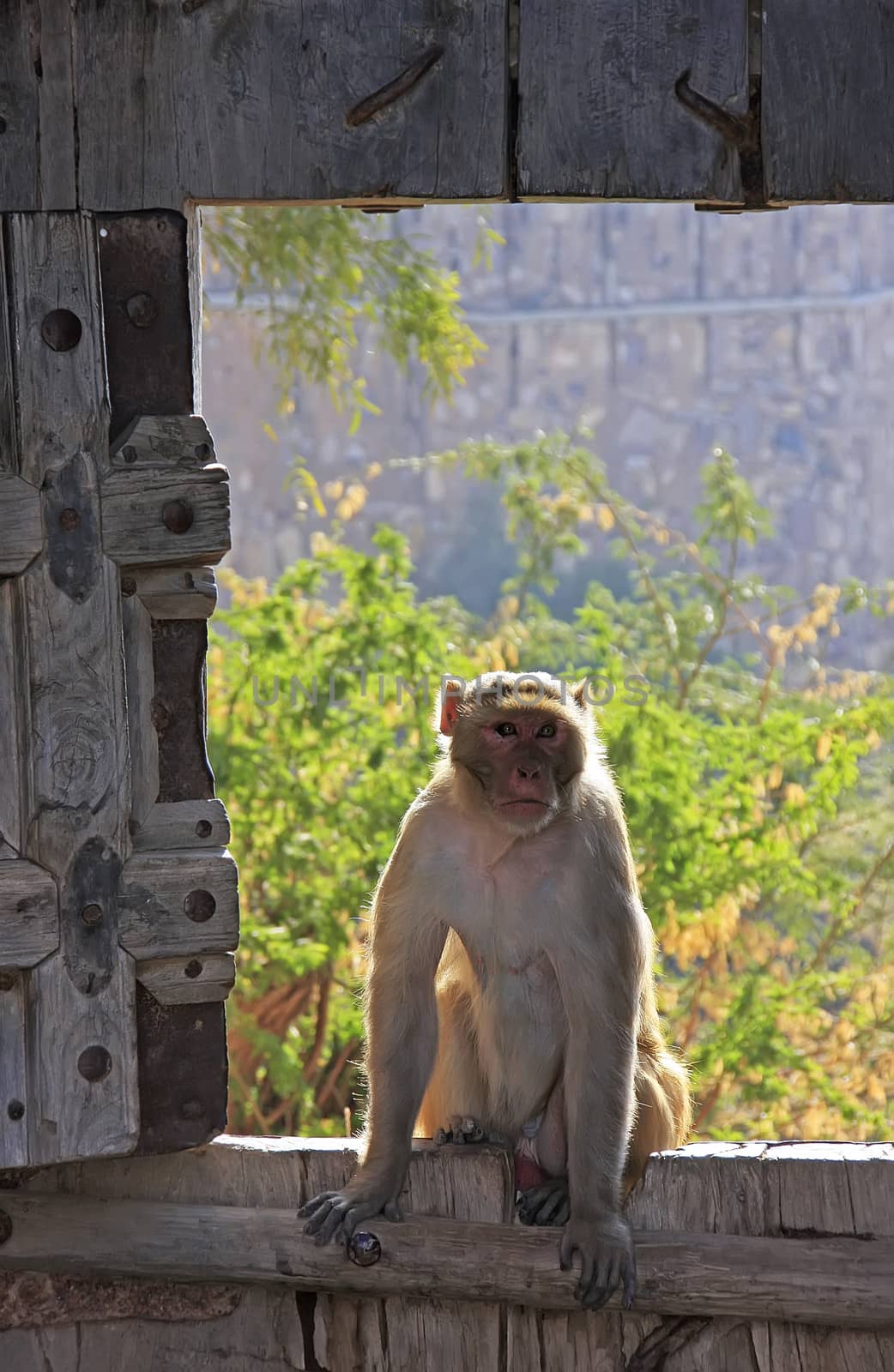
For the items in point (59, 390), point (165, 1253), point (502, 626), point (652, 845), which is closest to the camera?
point (59, 390)

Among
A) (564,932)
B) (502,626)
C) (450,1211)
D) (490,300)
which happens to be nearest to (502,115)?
(564,932)

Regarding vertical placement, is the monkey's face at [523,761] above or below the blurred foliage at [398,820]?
above

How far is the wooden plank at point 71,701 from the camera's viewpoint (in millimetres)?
2449

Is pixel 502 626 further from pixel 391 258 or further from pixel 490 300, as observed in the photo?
pixel 490 300

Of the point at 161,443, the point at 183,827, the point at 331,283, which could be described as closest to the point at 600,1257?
the point at 183,827

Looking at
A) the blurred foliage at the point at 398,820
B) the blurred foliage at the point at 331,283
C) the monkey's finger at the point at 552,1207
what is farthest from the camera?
the blurred foliage at the point at 331,283

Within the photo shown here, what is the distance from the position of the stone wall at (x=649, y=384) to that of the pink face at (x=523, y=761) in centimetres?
1088

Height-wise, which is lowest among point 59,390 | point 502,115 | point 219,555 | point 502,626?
point 502,626

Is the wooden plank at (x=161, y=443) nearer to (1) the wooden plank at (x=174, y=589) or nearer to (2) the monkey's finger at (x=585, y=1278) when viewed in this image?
(1) the wooden plank at (x=174, y=589)

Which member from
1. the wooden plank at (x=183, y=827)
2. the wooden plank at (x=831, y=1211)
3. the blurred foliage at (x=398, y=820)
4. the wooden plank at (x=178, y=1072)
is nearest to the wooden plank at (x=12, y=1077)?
the wooden plank at (x=178, y=1072)

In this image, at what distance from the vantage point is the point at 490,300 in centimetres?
1420

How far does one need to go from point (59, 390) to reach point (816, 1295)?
184 centimetres

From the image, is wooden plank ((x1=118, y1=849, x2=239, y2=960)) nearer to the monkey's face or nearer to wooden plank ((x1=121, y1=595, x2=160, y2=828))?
wooden plank ((x1=121, y1=595, x2=160, y2=828))

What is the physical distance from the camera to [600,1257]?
8.21 ft
